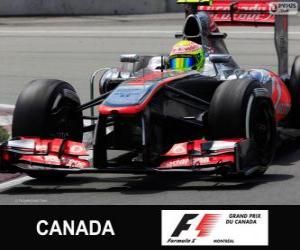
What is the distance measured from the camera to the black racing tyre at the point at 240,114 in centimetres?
977

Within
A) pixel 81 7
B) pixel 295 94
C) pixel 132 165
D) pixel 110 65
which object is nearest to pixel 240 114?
pixel 132 165

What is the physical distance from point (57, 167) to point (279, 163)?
2404 mm

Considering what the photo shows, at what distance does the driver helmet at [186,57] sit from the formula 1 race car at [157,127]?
0.13 meters

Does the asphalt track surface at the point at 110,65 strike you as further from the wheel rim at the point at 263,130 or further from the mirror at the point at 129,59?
the mirror at the point at 129,59

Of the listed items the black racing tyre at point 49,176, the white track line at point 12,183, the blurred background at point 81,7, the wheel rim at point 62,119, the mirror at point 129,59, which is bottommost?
the blurred background at point 81,7

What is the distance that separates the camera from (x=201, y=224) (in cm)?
764

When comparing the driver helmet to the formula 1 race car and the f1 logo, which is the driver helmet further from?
the f1 logo

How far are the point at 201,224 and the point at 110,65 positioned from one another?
38.4 ft

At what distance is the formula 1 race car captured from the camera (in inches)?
379

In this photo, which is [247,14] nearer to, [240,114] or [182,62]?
[182,62]

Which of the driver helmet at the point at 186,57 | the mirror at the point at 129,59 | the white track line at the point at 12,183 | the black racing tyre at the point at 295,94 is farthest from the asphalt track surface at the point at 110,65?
the mirror at the point at 129,59

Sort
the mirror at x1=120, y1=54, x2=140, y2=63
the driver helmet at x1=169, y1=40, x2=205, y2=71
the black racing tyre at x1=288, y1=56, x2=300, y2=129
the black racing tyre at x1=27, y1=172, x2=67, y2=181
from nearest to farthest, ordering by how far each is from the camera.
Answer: the black racing tyre at x1=27, y1=172, x2=67, y2=181 < the driver helmet at x1=169, y1=40, x2=205, y2=71 < the mirror at x1=120, y1=54, x2=140, y2=63 < the black racing tyre at x1=288, y1=56, x2=300, y2=129

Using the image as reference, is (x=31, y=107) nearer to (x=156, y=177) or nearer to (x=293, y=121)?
(x=156, y=177)

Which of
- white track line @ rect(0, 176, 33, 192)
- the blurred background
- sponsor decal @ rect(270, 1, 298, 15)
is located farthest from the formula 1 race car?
the blurred background
